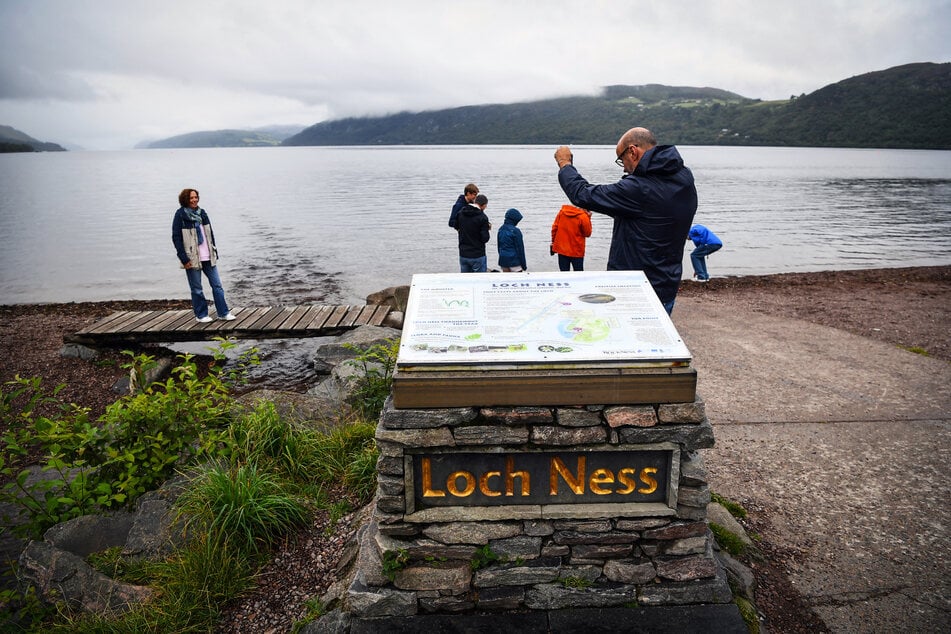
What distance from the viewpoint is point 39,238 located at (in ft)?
83.8

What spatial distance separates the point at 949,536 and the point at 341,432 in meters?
4.56

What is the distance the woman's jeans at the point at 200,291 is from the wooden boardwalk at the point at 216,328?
0.68 feet

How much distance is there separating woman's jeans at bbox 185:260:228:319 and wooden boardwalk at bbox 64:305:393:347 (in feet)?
0.68

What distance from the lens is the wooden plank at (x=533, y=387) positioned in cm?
296

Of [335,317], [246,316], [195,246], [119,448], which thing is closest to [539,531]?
[119,448]

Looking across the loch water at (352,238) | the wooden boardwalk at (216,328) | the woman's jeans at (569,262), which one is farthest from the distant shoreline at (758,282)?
the wooden boardwalk at (216,328)

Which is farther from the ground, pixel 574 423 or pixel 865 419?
pixel 574 423

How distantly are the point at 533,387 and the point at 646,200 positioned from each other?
6.07 ft

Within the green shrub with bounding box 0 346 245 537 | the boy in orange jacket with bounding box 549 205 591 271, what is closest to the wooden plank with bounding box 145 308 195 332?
the green shrub with bounding box 0 346 245 537

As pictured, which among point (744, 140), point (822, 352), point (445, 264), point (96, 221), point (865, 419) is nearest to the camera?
point (865, 419)

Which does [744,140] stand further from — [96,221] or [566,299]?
[566,299]

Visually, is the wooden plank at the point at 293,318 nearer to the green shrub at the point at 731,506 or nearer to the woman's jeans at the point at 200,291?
the woman's jeans at the point at 200,291

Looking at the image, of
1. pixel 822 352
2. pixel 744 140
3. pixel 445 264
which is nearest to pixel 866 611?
pixel 822 352

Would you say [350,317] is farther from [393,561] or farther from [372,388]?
[393,561]
